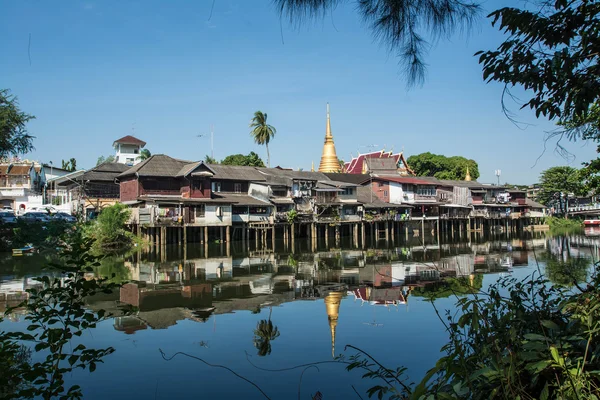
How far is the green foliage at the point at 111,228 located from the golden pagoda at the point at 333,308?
19.8 meters

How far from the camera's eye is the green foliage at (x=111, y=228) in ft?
98.9

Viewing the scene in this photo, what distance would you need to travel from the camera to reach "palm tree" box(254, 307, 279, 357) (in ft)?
30.0

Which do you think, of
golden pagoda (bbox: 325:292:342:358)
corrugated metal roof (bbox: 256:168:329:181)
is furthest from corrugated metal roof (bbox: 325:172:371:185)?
golden pagoda (bbox: 325:292:342:358)

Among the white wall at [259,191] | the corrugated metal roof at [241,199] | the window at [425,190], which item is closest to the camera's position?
the corrugated metal roof at [241,199]

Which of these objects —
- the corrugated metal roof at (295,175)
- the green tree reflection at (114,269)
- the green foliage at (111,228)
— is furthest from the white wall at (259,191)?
the green tree reflection at (114,269)

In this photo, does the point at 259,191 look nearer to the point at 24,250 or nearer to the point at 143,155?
the point at 24,250

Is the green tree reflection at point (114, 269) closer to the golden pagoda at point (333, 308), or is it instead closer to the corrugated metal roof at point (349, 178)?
the golden pagoda at point (333, 308)

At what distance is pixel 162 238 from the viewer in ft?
106

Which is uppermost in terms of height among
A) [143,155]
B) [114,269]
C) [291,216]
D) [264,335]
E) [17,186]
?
[143,155]

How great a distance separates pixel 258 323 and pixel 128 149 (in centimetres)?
5087

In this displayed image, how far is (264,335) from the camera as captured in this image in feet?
33.1

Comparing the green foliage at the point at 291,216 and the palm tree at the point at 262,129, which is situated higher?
the palm tree at the point at 262,129

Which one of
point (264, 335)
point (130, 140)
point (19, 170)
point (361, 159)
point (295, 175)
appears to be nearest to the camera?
point (264, 335)

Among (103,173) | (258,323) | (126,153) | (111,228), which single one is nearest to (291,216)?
(111,228)
